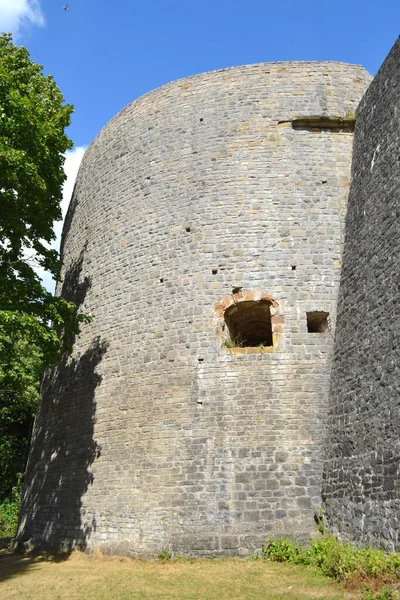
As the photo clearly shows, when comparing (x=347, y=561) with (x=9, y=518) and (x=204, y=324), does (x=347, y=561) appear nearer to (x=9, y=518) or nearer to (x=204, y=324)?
(x=204, y=324)

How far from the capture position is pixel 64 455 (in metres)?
10.2

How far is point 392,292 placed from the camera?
7184mm

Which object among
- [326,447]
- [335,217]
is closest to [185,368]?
[326,447]

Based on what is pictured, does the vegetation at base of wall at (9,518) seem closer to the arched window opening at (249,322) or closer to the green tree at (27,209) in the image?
the green tree at (27,209)

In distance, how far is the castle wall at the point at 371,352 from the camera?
256 inches

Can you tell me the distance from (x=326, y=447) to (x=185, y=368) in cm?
277

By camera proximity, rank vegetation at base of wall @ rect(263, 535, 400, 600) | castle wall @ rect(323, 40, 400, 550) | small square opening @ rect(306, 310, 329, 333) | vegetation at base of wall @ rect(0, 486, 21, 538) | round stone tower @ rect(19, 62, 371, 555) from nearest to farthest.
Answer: vegetation at base of wall @ rect(263, 535, 400, 600) < castle wall @ rect(323, 40, 400, 550) < round stone tower @ rect(19, 62, 371, 555) < small square opening @ rect(306, 310, 329, 333) < vegetation at base of wall @ rect(0, 486, 21, 538)

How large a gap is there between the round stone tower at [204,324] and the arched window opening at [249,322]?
5 centimetres

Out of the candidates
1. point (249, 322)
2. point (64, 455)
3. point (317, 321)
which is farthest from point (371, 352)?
point (64, 455)

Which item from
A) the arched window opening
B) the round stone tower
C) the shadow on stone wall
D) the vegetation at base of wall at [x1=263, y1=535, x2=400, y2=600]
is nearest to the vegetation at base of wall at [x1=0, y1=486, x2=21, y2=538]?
the shadow on stone wall

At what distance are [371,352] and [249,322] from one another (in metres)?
3.25

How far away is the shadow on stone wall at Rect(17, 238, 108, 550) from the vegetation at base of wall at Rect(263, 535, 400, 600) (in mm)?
3544

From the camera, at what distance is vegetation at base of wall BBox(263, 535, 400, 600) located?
5461mm

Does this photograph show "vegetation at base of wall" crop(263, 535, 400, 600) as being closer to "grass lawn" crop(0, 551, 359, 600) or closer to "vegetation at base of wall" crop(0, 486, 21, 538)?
"grass lawn" crop(0, 551, 359, 600)
